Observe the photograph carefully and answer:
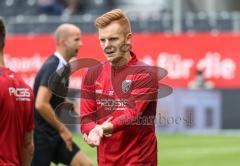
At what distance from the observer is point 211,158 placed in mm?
16453

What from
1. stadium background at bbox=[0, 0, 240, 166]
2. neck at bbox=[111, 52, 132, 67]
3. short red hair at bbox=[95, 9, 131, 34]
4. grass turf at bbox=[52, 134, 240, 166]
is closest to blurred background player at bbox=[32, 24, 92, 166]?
neck at bbox=[111, 52, 132, 67]

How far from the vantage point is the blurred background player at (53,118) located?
32.5 feet

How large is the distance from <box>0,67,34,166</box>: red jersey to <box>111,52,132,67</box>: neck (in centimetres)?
72

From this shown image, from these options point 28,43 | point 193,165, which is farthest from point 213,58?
point 193,165

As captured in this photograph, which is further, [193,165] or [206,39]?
[206,39]

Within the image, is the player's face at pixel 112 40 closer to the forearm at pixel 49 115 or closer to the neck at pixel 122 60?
the neck at pixel 122 60

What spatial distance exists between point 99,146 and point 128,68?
62 cm

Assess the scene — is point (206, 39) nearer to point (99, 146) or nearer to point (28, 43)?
point (28, 43)

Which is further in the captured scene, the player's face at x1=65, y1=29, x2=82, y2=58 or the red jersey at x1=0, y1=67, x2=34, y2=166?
the player's face at x1=65, y1=29, x2=82, y2=58

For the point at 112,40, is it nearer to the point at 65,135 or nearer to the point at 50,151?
the point at 65,135

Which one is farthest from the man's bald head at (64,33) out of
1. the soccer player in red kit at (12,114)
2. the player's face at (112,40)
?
the player's face at (112,40)

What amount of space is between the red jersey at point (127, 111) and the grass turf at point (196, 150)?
8.26 meters

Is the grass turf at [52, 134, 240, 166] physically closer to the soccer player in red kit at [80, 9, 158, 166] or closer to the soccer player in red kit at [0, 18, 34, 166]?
the soccer player in red kit at [0, 18, 34, 166]

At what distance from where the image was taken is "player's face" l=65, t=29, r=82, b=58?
412 inches
